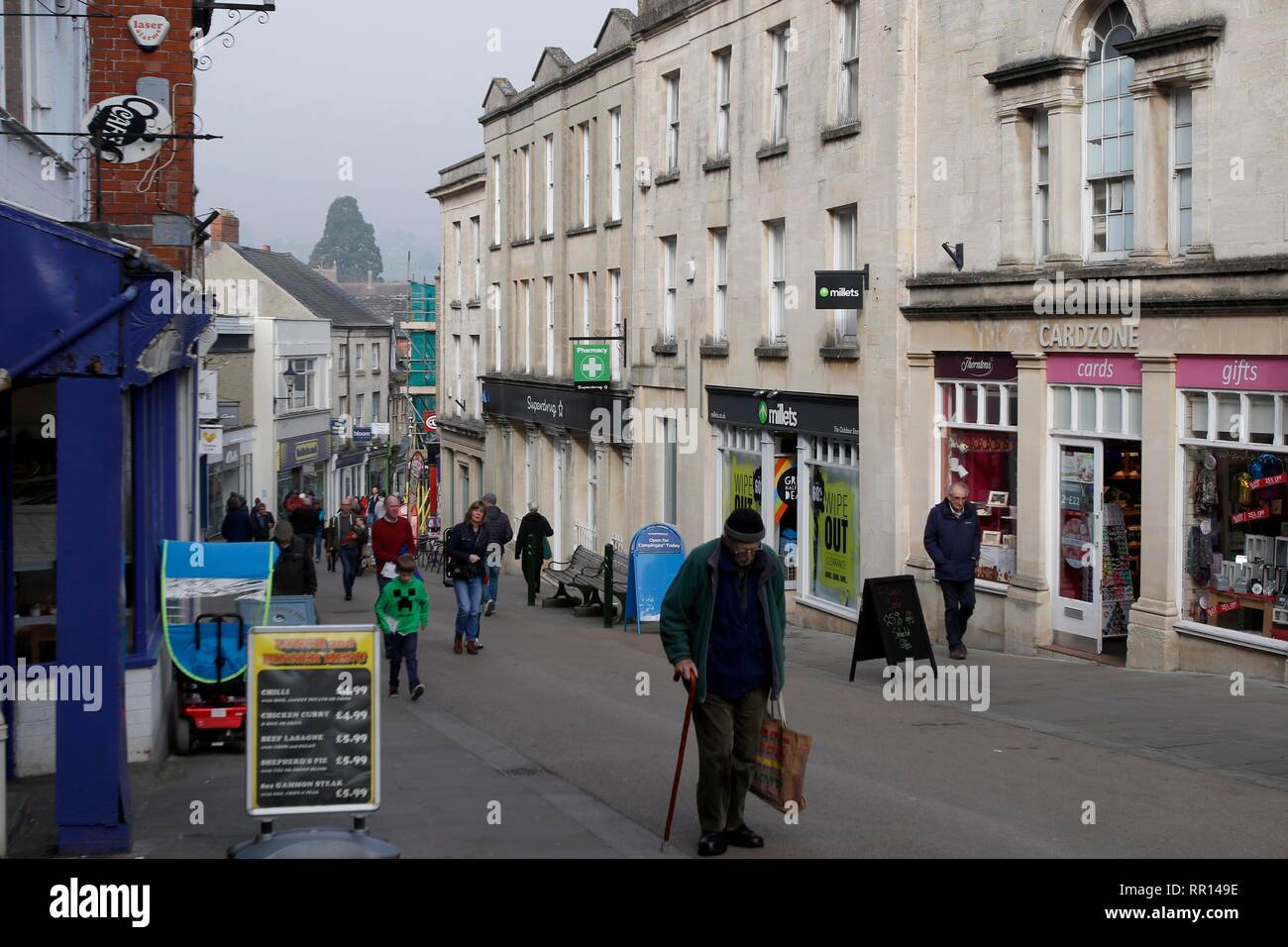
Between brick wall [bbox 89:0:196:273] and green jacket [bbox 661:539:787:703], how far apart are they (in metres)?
8.89

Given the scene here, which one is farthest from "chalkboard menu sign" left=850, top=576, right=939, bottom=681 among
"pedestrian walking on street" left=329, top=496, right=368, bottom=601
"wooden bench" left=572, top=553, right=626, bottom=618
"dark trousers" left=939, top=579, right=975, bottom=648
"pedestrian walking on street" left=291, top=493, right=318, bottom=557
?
"pedestrian walking on street" left=291, top=493, right=318, bottom=557

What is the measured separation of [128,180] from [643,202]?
15773mm

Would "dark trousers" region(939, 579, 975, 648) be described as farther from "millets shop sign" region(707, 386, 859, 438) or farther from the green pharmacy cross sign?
the green pharmacy cross sign

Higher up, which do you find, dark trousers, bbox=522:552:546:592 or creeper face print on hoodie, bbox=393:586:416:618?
creeper face print on hoodie, bbox=393:586:416:618

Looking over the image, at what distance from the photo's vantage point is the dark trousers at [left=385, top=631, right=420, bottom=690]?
14.4m

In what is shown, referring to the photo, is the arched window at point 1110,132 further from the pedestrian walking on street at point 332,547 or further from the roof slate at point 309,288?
the roof slate at point 309,288

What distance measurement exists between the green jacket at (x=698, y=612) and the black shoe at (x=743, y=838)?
773 millimetres

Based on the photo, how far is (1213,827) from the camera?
8766 millimetres

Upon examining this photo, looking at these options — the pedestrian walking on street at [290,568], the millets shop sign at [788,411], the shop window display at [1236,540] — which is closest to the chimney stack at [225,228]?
the millets shop sign at [788,411]

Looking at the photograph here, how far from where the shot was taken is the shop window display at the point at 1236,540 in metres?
14.4

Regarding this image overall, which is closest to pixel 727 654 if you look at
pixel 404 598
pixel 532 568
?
pixel 404 598

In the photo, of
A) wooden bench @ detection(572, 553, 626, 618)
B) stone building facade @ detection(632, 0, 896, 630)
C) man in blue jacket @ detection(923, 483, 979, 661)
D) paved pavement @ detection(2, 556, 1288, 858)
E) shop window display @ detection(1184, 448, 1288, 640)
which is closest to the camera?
paved pavement @ detection(2, 556, 1288, 858)

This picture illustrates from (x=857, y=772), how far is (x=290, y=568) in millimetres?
9197
